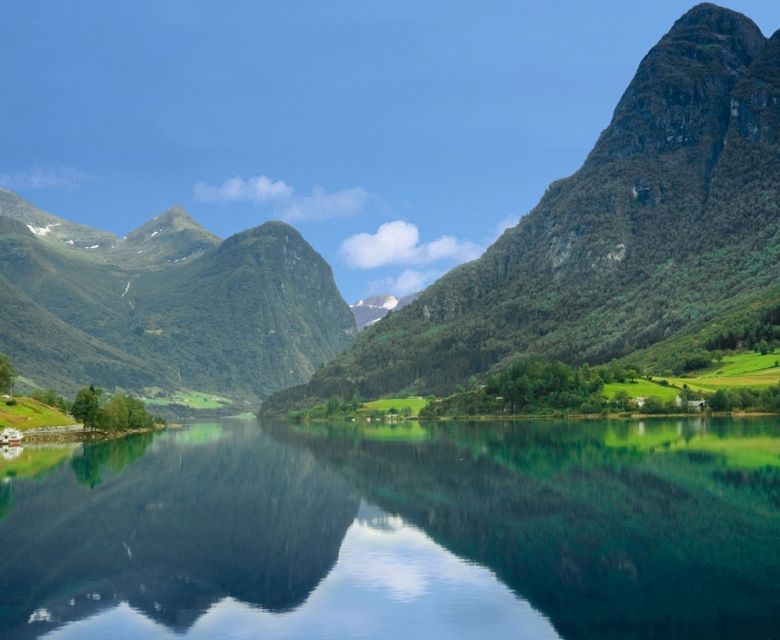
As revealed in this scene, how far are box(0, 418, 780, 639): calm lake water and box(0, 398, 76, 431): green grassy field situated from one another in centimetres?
7659

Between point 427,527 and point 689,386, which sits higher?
point 689,386

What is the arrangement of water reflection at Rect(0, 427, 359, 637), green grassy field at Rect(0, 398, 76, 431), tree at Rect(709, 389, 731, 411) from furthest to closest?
tree at Rect(709, 389, 731, 411) → green grassy field at Rect(0, 398, 76, 431) → water reflection at Rect(0, 427, 359, 637)

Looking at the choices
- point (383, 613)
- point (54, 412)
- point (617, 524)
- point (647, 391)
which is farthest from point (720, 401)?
point (383, 613)

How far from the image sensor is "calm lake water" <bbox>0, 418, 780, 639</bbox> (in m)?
30.1

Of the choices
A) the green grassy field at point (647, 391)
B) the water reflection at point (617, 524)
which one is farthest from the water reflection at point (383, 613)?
the green grassy field at point (647, 391)

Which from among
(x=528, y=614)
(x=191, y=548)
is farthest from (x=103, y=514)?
(x=528, y=614)

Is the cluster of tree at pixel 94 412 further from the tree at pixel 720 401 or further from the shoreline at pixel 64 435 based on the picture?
the tree at pixel 720 401

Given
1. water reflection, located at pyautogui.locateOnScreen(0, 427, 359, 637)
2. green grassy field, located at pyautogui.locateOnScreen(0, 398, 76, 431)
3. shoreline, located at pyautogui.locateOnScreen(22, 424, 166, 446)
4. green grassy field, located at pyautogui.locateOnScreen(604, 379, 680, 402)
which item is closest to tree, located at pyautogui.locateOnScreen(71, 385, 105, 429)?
shoreline, located at pyautogui.locateOnScreen(22, 424, 166, 446)

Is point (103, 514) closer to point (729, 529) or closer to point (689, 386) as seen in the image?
point (729, 529)

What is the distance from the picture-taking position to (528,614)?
99.2 ft

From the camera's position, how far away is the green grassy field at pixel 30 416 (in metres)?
156

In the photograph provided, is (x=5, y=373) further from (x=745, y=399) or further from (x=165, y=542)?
(x=745, y=399)

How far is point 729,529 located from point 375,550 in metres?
19.4

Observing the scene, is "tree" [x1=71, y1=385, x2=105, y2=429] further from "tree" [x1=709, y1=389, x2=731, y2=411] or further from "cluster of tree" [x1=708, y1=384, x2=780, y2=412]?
"cluster of tree" [x1=708, y1=384, x2=780, y2=412]
